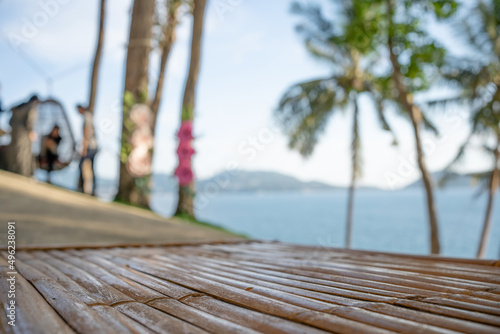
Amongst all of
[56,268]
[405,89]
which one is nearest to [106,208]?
[56,268]

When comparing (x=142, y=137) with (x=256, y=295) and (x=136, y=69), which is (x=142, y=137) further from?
(x=256, y=295)

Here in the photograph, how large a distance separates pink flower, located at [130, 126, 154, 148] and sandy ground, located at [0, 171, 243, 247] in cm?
184

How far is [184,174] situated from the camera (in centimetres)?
777

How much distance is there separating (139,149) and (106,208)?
6.81ft

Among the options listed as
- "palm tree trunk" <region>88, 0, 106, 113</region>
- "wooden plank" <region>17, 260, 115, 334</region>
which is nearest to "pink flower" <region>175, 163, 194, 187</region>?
"palm tree trunk" <region>88, 0, 106, 113</region>

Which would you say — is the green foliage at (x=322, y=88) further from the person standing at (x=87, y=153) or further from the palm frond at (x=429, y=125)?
the person standing at (x=87, y=153)

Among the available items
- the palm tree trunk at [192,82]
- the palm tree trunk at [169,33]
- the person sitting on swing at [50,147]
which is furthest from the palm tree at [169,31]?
the person sitting on swing at [50,147]

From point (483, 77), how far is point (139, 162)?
24.8 feet

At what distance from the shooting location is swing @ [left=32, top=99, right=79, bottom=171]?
659 centimetres

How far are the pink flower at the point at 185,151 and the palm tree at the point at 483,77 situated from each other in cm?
640

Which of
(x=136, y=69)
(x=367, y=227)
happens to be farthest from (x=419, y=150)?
(x=367, y=227)

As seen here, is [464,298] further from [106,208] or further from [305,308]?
[106,208]

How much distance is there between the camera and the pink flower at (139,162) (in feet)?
24.6

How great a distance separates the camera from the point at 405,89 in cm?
854
